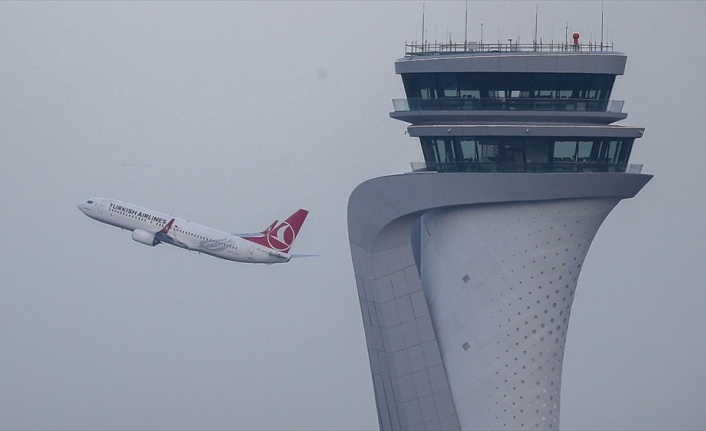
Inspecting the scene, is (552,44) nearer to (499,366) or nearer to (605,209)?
(605,209)

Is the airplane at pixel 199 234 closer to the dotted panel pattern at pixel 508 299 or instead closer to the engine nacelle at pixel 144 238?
the engine nacelle at pixel 144 238

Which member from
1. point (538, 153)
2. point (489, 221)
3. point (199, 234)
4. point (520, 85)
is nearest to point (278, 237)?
point (199, 234)

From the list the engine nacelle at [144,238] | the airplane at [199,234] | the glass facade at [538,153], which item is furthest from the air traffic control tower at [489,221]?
the engine nacelle at [144,238]

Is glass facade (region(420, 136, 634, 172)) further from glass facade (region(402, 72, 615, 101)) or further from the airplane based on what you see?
the airplane

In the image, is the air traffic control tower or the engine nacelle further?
the engine nacelle

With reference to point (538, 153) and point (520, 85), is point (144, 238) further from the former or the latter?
point (520, 85)

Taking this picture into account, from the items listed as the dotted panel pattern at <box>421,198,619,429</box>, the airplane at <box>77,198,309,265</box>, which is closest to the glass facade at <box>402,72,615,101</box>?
the dotted panel pattern at <box>421,198,619,429</box>

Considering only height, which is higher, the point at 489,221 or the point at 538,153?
the point at 538,153
